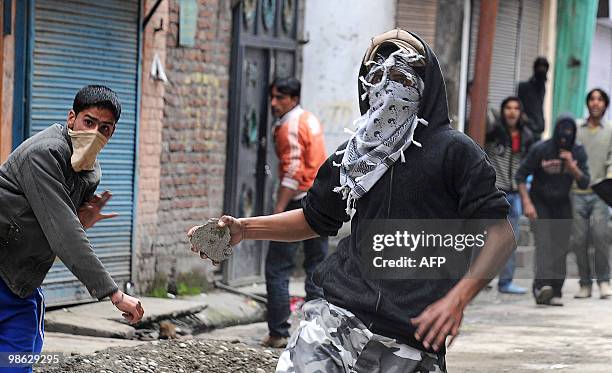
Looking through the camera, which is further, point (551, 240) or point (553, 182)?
point (551, 240)

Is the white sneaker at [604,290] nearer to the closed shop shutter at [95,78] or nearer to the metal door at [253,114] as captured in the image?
the metal door at [253,114]

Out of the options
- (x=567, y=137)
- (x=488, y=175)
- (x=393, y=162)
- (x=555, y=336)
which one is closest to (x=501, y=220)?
(x=488, y=175)

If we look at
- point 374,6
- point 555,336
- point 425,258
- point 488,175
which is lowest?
point 555,336

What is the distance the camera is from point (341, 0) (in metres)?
13.1

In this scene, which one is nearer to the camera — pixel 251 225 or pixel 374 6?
pixel 251 225

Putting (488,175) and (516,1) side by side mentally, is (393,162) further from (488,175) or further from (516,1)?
(516,1)

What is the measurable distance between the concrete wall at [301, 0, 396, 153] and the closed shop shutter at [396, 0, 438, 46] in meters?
0.65

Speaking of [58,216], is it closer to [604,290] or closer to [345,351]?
[345,351]

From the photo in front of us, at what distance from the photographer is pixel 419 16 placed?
555 inches

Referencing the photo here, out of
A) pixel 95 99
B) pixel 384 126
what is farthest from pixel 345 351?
pixel 95 99

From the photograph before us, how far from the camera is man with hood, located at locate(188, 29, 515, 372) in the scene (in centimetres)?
396

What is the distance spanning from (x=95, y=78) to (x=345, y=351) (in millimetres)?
5534

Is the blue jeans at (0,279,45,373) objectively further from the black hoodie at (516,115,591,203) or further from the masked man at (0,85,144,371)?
the black hoodie at (516,115,591,203)

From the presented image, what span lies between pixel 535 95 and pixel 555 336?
6465mm
